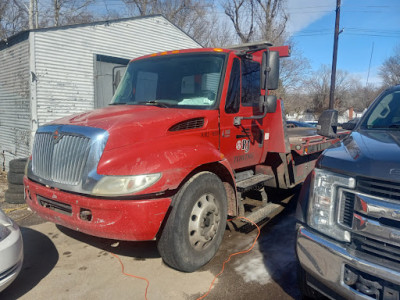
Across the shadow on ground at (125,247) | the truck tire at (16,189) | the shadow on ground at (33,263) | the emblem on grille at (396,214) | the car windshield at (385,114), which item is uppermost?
the car windshield at (385,114)

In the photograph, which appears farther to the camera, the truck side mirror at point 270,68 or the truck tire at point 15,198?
the truck tire at point 15,198

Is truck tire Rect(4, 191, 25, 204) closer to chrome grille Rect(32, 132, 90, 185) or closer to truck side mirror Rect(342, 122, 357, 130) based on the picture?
chrome grille Rect(32, 132, 90, 185)

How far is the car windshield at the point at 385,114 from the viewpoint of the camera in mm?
3119

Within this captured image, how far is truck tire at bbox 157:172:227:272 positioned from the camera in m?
2.95

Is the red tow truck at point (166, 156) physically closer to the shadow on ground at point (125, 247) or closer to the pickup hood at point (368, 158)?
the shadow on ground at point (125, 247)

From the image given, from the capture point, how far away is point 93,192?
267cm

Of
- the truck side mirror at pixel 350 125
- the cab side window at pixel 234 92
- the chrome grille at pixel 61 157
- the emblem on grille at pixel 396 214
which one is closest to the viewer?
the emblem on grille at pixel 396 214

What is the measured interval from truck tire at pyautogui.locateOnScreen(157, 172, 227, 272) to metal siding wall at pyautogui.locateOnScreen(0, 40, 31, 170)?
7340mm

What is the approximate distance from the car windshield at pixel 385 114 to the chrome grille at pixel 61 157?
9.80 feet

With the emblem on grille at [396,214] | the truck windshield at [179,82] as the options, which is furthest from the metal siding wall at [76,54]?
the emblem on grille at [396,214]

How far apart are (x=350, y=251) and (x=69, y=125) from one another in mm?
2750

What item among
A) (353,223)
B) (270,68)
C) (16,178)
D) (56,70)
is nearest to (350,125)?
(270,68)

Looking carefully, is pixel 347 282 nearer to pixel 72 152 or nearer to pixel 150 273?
pixel 150 273

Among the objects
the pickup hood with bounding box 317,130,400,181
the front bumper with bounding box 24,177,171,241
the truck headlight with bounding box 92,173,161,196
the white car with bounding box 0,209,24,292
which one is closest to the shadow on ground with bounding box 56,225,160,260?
the front bumper with bounding box 24,177,171,241
